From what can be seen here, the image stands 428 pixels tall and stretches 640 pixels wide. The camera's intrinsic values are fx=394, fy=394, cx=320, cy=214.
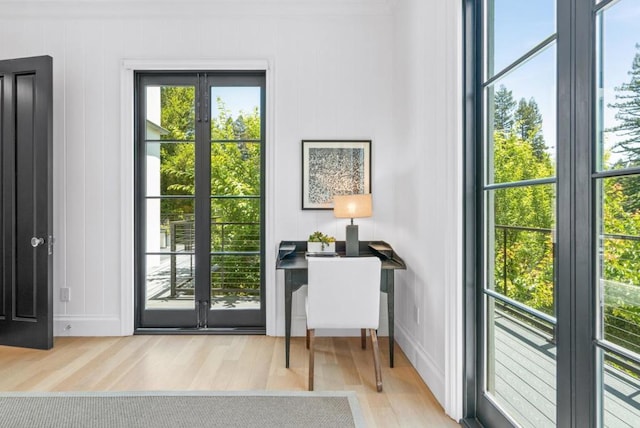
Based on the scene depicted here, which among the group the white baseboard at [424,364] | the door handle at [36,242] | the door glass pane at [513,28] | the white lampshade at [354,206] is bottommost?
the white baseboard at [424,364]

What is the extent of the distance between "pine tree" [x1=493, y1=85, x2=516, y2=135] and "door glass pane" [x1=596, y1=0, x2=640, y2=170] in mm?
528

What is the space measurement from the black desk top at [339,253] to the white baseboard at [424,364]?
0.58m

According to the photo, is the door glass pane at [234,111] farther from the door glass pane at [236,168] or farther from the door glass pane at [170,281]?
the door glass pane at [170,281]

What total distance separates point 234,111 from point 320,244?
144cm

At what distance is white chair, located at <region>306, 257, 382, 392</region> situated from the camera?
2.44m

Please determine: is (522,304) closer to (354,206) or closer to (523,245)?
(523,245)

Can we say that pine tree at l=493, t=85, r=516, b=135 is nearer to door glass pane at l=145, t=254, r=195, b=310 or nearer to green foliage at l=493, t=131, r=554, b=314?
green foliage at l=493, t=131, r=554, b=314

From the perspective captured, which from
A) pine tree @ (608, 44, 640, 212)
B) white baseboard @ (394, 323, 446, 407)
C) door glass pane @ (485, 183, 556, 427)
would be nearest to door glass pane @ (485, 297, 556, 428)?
door glass pane @ (485, 183, 556, 427)

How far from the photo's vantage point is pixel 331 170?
3484mm

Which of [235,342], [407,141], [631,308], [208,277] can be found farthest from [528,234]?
[208,277]

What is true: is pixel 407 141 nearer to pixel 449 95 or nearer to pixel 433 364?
pixel 449 95

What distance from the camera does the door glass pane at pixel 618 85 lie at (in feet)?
3.64

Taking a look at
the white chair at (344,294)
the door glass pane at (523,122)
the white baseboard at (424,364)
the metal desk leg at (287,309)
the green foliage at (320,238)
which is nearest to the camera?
the door glass pane at (523,122)

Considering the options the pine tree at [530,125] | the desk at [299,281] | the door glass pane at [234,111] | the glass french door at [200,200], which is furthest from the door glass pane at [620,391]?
the door glass pane at [234,111]
